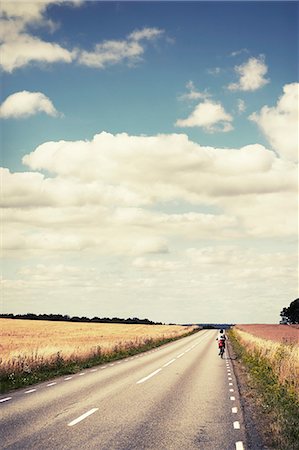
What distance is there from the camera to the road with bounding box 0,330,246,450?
9094 millimetres

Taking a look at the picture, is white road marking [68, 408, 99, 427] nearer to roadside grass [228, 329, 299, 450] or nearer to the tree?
roadside grass [228, 329, 299, 450]

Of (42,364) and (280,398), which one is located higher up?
(280,398)

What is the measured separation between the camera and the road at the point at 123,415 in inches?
358

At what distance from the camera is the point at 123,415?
11.6 metres

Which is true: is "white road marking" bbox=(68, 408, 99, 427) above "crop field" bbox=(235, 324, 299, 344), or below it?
above

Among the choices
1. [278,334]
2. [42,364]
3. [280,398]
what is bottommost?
[278,334]

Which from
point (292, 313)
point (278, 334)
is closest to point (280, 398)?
point (278, 334)

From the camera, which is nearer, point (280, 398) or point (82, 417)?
point (82, 417)

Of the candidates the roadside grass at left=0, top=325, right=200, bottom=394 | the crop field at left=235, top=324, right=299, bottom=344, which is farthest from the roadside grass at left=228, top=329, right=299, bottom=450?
the crop field at left=235, top=324, right=299, bottom=344

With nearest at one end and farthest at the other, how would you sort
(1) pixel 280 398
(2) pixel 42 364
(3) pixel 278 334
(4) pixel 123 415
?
1. (4) pixel 123 415
2. (1) pixel 280 398
3. (2) pixel 42 364
4. (3) pixel 278 334

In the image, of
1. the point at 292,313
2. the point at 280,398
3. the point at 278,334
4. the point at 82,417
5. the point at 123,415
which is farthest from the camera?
the point at 292,313

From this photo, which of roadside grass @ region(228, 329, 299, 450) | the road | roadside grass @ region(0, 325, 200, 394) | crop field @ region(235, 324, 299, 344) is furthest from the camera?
crop field @ region(235, 324, 299, 344)

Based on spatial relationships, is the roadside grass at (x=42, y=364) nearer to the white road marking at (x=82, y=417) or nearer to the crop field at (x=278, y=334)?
the white road marking at (x=82, y=417)

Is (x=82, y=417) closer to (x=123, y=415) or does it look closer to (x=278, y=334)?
(x=123, y=415)
